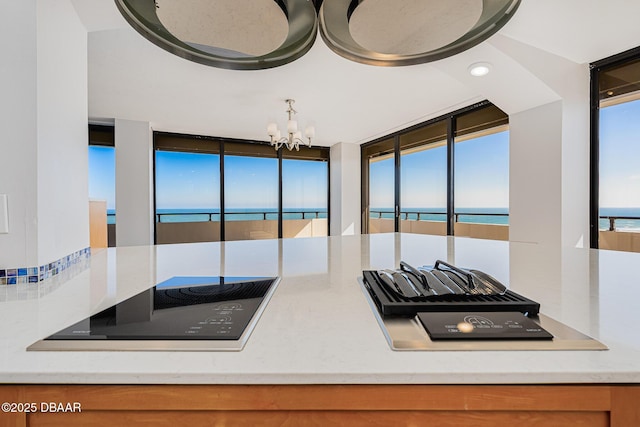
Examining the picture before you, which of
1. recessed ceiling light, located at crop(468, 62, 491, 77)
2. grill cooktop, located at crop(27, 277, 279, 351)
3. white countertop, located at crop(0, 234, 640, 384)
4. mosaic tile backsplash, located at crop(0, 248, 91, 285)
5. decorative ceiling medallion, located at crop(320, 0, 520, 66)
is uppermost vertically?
recessed ceiling light, located at crop(468, 62, 491, 77)

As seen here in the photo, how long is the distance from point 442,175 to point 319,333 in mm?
4218

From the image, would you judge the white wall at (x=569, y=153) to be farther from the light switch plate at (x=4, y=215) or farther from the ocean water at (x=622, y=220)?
the light switch plate at (x=4, y=215)

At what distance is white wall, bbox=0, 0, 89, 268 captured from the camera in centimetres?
89

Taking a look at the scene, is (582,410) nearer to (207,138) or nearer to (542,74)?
(542,74)

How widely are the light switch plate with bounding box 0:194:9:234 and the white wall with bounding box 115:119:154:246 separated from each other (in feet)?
11.9

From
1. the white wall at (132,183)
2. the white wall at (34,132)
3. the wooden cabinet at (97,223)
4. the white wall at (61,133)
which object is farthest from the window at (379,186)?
the white wall at (34,132)

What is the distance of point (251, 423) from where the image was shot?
423 mm

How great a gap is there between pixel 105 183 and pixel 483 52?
5.02 meters

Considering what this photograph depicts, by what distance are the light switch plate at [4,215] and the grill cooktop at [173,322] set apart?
1.76ft

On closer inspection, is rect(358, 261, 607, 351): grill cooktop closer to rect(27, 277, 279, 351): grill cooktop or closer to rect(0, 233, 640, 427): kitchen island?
rect(0, 233, 640, 427): kitchen island

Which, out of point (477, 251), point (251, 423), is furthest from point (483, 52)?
point (251, 423)

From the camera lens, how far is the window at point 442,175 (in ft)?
12.6

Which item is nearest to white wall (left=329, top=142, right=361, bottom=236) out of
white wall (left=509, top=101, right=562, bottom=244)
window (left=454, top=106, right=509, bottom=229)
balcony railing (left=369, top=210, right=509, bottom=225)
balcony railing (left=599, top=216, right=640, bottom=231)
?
balcony railing (left=369, top=210, right=509, bottom=225)

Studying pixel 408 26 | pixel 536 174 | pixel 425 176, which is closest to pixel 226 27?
pixel 408 26
